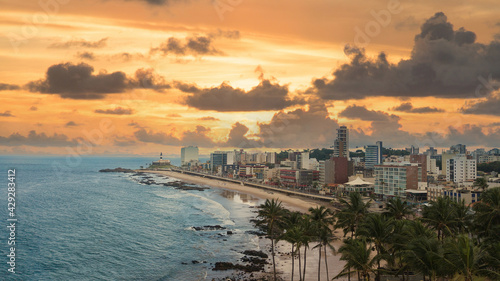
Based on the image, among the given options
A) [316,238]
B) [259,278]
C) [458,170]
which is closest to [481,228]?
[316,238]

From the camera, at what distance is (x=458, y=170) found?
185500 mm

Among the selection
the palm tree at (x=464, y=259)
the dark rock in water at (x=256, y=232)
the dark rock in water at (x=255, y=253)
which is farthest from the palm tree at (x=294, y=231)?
the dark rock in water at (x=256, y=232)

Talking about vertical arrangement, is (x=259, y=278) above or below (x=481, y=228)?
below

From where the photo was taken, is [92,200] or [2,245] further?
[92,200]

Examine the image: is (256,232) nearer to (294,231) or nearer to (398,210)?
(398,210)

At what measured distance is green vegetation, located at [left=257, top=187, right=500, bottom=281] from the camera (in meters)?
26.8

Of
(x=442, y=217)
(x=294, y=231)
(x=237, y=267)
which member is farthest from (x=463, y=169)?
(x=294, y=231)

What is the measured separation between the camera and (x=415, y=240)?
1176 inches

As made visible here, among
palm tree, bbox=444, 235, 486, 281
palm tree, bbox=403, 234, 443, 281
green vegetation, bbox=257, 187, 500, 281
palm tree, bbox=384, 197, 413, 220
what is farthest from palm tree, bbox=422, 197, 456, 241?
palm tree, bbox=444, 235, 486, 281

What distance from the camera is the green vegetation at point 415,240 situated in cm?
2680

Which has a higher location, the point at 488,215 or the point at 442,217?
the point at 488,215

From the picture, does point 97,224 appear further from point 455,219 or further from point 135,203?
point 455,219

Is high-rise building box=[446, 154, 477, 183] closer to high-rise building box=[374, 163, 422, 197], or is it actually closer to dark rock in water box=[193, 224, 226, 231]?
high-rise building box=[374, 163, 422, 197]

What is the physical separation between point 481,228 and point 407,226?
44.6 ft
